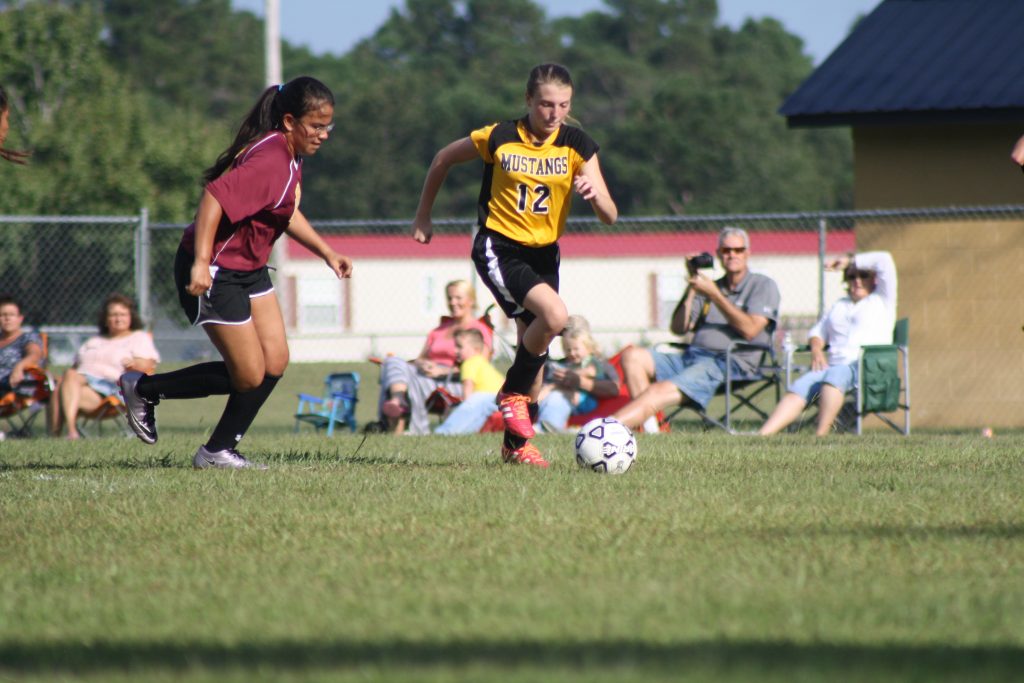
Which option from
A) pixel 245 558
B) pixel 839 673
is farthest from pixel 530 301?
pixel 839 673

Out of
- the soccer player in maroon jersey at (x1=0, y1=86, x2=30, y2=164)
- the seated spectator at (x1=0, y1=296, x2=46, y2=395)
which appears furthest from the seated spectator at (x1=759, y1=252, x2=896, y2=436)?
the seated spectator at (x1=0, y1=296, x2=46, y2=395)

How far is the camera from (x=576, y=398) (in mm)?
12570

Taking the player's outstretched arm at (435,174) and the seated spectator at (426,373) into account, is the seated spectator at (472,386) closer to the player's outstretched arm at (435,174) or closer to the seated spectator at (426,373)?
the seated spectator at (426,373)

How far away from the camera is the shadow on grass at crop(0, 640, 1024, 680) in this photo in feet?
11.0

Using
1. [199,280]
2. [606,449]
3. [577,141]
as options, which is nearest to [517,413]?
[606,449]

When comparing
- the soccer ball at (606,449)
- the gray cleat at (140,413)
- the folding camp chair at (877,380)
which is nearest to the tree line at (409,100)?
the folding camp chair at (877,380)

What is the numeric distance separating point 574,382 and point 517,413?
4.67 meters

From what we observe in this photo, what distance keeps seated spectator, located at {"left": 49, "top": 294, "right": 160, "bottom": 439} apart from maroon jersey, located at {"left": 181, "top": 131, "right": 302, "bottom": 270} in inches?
212

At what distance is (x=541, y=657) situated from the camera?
346cm

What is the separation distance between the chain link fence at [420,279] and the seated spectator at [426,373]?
1647 millimetres

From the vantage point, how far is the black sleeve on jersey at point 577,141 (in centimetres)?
782

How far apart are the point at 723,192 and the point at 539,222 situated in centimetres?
5966

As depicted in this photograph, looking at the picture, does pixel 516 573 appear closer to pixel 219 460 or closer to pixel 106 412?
pixel 219 460

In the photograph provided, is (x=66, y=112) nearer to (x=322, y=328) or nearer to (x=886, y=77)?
(x=322, y=328)
